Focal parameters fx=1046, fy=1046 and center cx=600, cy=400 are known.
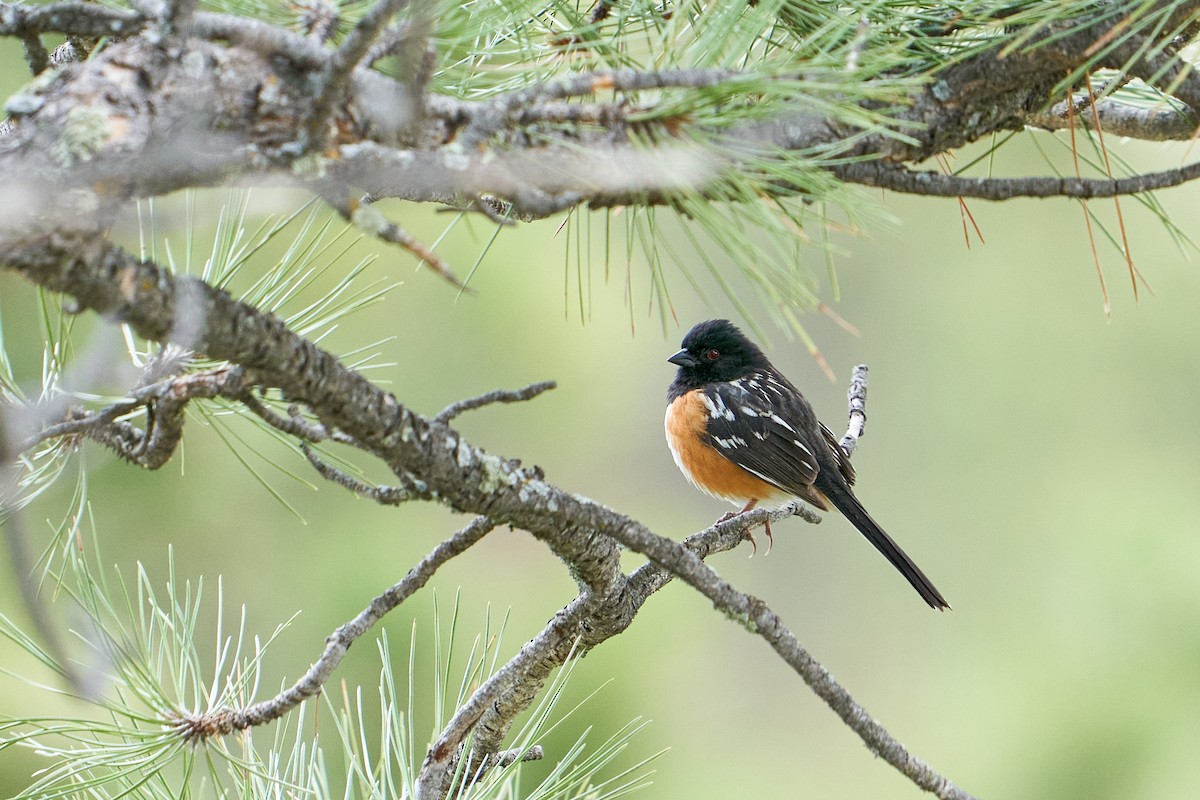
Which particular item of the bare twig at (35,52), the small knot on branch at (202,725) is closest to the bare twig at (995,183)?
the bare twig at (35,52)

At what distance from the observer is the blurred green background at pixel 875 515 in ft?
10.0

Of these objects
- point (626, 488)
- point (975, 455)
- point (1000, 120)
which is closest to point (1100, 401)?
point (975, 455)

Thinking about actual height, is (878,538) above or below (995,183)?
below

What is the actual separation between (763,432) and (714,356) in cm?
33

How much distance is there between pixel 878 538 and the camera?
2.54 metres

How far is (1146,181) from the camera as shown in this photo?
979 mm

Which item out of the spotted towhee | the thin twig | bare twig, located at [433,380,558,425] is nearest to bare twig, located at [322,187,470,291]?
the thin twig

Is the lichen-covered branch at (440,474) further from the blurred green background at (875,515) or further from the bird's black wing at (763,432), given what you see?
the bird's black wing at (763,432)

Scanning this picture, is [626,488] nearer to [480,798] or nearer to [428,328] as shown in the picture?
[428,328]

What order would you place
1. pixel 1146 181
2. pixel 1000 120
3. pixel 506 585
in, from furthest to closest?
pixel 506 585 < pixel 1000 120 < pixel 1146 181

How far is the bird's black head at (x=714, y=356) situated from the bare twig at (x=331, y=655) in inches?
76.4

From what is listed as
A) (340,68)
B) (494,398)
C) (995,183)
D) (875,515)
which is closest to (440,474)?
(494,398)

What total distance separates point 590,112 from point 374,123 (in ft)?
0.53

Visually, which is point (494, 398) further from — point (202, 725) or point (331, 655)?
point (202, 725)
